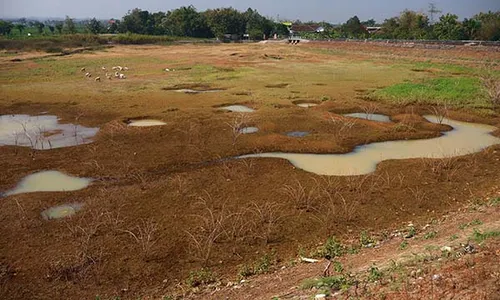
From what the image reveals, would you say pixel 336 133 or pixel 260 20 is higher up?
pixel 260 20

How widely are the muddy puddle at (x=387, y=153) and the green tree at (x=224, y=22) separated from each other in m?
70.3

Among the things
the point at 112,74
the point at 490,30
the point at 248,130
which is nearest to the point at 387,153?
the point at 248,130

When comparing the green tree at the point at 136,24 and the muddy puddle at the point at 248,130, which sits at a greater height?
the green tree at the point at 136,24

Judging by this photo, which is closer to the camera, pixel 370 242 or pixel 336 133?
pixel 370 242

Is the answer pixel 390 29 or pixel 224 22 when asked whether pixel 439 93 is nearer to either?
pixel 390 29

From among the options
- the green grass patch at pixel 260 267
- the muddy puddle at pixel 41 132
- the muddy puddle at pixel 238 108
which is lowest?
the green grass patch at pixel 260 267

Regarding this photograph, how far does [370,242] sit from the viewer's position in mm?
8906

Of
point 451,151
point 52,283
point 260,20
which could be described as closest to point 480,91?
point 451,151

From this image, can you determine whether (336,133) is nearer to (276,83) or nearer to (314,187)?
(314,187)

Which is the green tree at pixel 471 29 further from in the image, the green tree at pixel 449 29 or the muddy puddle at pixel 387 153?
the muddy puddle at pixel 387 153

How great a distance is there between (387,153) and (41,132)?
1430 centimetres

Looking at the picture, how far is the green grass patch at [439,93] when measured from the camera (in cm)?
2295

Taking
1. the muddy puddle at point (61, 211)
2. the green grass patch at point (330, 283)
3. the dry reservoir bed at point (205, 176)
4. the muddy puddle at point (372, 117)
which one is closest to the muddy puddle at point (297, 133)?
the dry reservoir bed at point (205, 176)

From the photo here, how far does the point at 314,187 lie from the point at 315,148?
3842 millimetres
